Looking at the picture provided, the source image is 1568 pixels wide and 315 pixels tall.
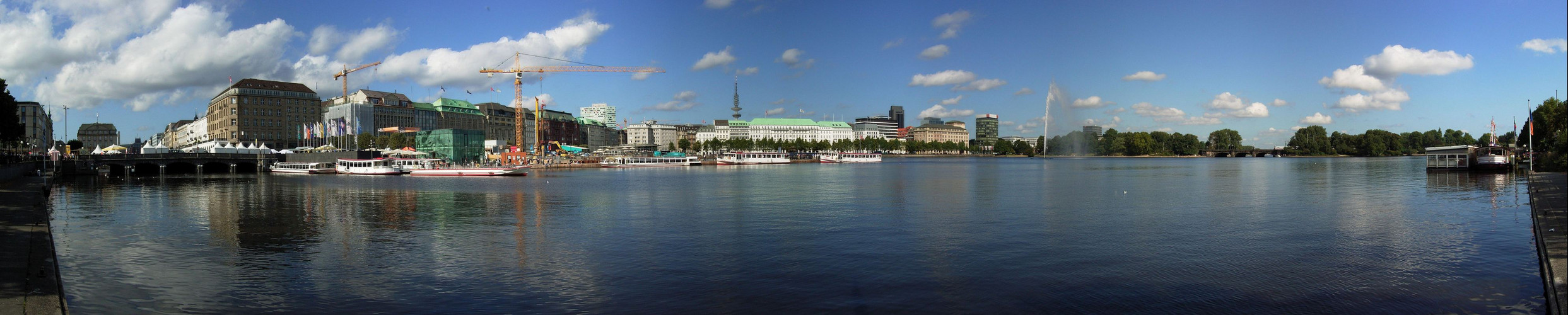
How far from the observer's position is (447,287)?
16.8 m

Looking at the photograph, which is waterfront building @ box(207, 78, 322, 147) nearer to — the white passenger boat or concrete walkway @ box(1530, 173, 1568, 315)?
the white passenger boat

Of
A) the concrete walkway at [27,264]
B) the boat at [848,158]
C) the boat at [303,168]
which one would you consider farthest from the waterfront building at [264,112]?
the concrete walkway at [27,264]

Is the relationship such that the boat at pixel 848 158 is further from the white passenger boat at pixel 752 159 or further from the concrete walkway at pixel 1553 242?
the concrete walkway at pixel 1553 242

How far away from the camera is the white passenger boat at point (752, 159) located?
138 meters

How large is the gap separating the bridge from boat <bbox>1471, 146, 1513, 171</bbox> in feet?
437

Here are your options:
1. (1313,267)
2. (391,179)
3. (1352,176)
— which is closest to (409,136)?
(391,179)

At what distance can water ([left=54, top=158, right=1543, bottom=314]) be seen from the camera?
50.4 ft

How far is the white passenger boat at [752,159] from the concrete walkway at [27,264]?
109m

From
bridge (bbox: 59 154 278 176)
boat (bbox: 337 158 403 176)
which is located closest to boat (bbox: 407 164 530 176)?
boat (bbox: 337 158 403 176)

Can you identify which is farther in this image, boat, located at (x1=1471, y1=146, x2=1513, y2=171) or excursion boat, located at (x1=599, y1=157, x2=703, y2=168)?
excursion boat, located at (x1=599, y1=157, x2=703, y2=168)

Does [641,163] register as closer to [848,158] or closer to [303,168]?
[303,168]

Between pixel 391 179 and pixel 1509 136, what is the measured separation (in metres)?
187

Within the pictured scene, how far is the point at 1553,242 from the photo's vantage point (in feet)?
65.1

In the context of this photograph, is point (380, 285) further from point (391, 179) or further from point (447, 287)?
point (391, 179)
